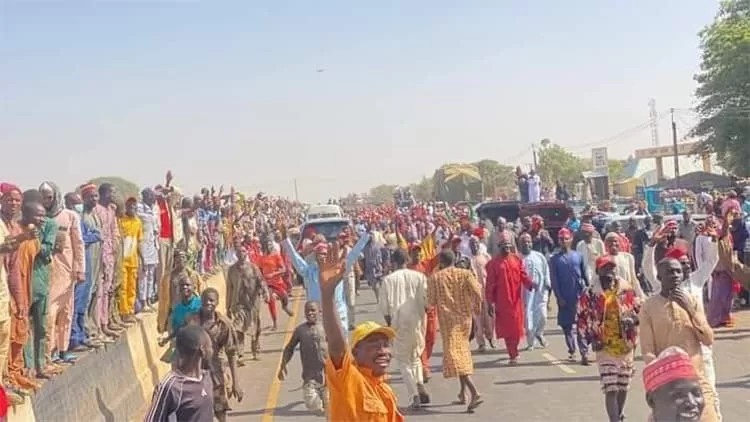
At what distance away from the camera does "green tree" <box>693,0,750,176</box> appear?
170 feet

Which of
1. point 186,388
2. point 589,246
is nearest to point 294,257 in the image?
point 589,246

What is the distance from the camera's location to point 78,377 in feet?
29.2

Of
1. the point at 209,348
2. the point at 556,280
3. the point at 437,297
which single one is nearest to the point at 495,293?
the point at 556,280

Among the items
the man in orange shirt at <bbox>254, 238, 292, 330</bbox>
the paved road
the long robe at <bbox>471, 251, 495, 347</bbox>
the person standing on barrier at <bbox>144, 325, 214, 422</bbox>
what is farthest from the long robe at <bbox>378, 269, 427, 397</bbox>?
the man in orange shirt at <bbox>254, 238, 292, 330</bbox>

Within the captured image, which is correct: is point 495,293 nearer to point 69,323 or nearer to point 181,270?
point 181,270

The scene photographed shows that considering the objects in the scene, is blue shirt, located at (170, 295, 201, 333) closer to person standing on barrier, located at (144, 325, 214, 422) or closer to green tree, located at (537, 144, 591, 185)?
person standing on barrier, located at (144, 325, 214, 422)

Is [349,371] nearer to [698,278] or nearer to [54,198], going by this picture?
[698,278]

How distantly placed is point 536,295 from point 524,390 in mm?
3190

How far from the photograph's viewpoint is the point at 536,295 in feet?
45.8

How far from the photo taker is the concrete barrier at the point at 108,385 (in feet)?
25.9

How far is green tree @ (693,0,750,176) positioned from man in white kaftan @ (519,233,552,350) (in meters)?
41.1

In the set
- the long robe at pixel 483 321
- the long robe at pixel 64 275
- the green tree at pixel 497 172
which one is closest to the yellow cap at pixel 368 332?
the long robe at pixel 64 275

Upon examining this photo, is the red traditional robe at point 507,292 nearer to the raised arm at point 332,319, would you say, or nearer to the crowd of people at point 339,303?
the crowd of people at point 339,303

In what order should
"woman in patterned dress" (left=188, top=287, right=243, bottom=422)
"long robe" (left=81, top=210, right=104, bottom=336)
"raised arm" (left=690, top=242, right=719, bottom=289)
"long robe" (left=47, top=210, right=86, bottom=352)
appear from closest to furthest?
1. "raised arm" (left=690, top=242, right=719, bottom=289)
2. "woman in patterned dress" (left=188, top=287, right=243, bottom=422)
3. "long robe" (left=47, top=210, right=86, bottom=352)
4. "long robe" (left=81, top=210, right=104, bottom=336)
